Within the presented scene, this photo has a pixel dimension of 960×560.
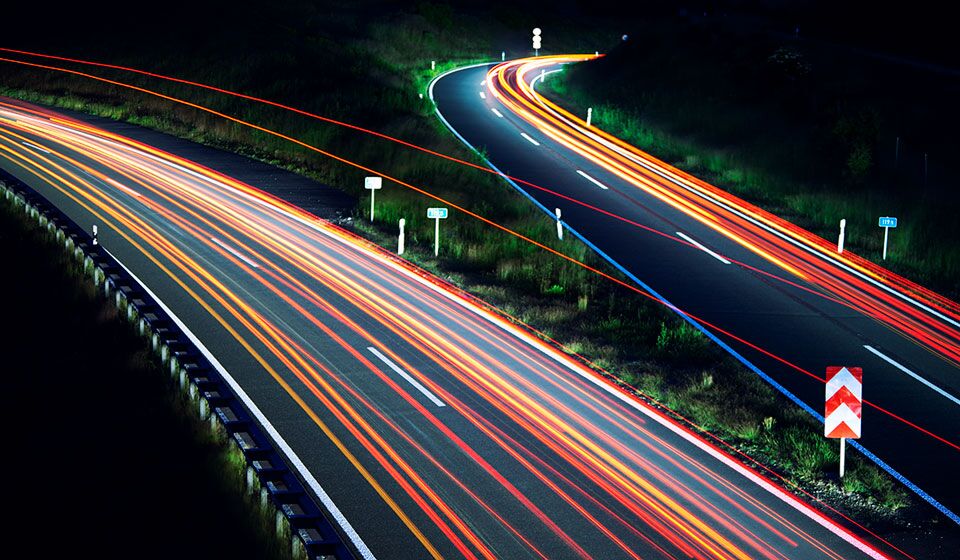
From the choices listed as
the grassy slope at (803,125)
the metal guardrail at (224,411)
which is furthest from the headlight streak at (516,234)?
the metal guardrail at (224,411)

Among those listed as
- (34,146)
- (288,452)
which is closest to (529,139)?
(34,146)

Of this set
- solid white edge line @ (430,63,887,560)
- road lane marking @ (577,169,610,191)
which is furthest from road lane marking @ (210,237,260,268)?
road lane marking @ (577,169,610,191)

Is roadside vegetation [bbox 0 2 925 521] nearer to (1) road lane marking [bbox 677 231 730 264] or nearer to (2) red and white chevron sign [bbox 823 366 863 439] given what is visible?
(2) red and white chevron sign [bbox 823 366 863 439]

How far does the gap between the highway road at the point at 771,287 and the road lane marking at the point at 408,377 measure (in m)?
5.60

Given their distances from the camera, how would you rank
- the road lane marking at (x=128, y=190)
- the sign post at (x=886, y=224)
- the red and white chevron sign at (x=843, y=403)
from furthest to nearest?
the road lane marking at (x=128, y=190)
the sign post at (x=886, y=224)
the red and white chevron sign at (x=843, y=403)

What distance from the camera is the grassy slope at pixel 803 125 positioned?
30.1m

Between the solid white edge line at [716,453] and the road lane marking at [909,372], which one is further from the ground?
the solid white edge line at [716,453]

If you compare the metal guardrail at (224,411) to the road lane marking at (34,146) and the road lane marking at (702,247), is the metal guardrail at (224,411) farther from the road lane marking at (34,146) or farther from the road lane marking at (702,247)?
the road lane marking at (34,146)

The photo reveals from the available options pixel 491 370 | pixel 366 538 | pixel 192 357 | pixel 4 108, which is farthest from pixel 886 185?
pixel 4 108

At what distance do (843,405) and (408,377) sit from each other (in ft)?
21.1

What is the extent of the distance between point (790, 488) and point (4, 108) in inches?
1574

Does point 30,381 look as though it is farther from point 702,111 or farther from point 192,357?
point 702,111

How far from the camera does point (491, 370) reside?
17078 millimetres

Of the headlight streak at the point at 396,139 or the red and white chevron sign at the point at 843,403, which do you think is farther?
the headlight streak at the point at 396,139
